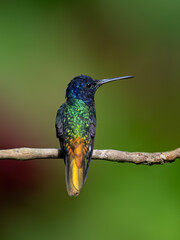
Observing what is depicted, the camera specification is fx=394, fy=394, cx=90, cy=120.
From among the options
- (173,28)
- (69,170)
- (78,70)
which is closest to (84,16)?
(78,70)

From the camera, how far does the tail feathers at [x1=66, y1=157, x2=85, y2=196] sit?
1848 mm

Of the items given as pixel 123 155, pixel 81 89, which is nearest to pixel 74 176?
pixel 123 155

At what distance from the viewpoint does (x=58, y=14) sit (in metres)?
4.61

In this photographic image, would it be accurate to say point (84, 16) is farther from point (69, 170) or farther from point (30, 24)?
point (69, 170)

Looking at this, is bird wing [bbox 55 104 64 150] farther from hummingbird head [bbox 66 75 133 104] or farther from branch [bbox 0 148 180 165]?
branch [bbox 0 148 180 165]

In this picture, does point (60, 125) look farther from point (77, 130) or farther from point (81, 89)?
point (81, 89)

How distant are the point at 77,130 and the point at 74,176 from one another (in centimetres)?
45

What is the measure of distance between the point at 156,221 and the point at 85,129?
1373 mm

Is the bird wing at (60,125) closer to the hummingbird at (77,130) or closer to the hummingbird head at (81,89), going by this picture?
the hummingbird at (77,130)

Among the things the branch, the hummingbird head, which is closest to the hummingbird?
the hummingbird head

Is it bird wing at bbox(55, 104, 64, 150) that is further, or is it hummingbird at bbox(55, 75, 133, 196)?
bird wing at bbox(55, 104, 64, 150)

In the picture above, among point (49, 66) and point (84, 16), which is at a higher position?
point (84, 16)

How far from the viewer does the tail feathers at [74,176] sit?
1848 mm

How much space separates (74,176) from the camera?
1.97 metres
